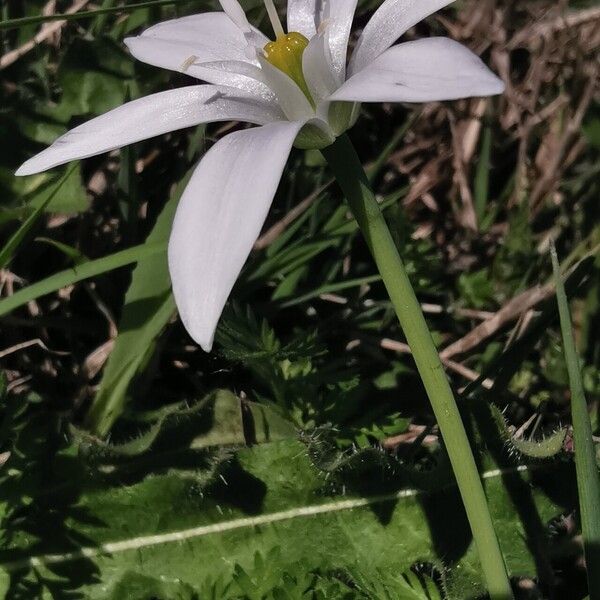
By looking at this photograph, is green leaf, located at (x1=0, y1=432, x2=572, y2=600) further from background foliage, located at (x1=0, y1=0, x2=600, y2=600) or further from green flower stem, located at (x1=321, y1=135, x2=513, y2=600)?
green flower stem, located at (x1=321, y1=135, x2=513, y2=600)

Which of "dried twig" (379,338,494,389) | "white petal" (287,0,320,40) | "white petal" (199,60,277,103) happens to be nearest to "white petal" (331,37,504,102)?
"white petal" (199,60,277,103)

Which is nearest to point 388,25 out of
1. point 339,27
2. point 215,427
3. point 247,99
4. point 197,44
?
point 339,27

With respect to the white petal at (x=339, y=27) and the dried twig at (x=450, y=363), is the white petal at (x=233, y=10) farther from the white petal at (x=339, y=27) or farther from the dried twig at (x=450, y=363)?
the dried twig at (x=450, y=363)


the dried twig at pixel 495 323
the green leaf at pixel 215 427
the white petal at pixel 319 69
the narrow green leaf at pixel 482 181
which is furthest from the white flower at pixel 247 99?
the narrow green leaf at pixel 482 181

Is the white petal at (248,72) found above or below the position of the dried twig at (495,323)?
above

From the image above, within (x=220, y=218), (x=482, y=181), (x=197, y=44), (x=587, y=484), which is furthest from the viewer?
(x=482, y=181)

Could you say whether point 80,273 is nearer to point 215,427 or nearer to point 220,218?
point 215,427
